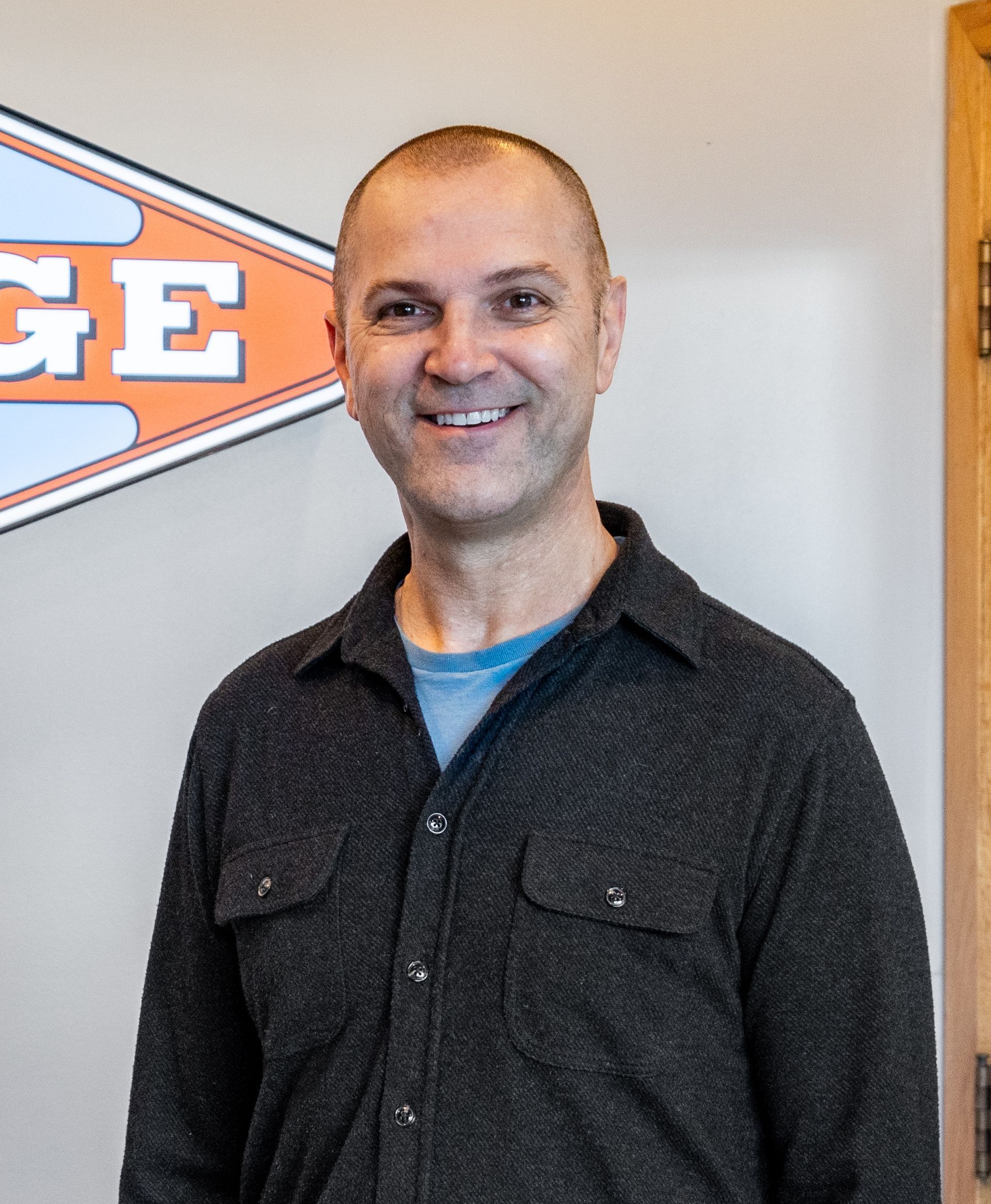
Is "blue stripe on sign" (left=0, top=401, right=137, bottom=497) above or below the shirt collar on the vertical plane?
above

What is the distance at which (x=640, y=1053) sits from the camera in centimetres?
106

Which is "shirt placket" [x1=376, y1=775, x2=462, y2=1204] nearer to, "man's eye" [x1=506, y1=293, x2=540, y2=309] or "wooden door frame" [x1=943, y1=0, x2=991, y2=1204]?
"man's eye" [x1=506, y1=293, x2=540, y2=309]

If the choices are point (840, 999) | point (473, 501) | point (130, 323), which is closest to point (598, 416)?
point (130, 323)

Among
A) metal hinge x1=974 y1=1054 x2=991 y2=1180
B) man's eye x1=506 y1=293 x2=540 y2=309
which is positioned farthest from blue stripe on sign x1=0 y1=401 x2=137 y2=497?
metal hinge x1=974 y1=1054 x2=991 y2=1180

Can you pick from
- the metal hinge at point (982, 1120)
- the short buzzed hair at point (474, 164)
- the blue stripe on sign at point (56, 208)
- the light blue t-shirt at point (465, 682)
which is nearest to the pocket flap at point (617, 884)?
the light blue t-shirt at point (465, 682)

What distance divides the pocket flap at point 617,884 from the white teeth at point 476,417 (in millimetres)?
367

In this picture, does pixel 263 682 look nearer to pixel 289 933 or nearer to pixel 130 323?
pixel 289 933

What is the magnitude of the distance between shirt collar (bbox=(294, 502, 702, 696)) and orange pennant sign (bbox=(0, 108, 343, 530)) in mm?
772

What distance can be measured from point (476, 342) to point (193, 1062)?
77 centimetres

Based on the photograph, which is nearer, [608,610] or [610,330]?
[608,610]

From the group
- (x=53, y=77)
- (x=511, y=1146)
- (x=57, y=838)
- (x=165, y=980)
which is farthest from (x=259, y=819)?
(x=53, y=77)

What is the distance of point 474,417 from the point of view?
1.18m

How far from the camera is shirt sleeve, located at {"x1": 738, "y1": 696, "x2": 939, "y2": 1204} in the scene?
105 cm

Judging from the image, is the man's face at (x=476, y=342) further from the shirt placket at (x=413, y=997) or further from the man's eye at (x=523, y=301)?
the shirt placket at (x=413, y=997)
